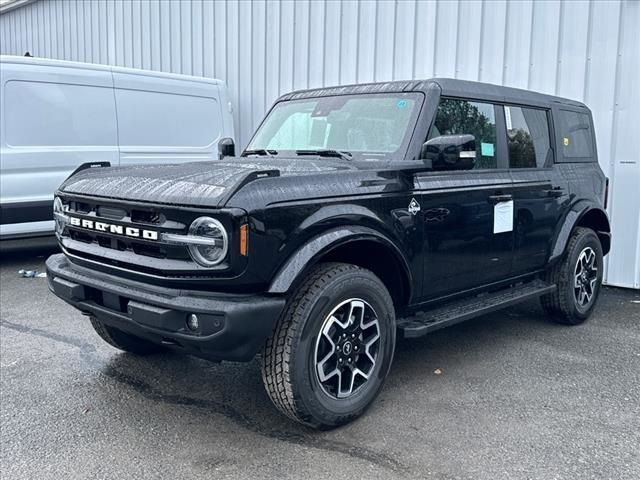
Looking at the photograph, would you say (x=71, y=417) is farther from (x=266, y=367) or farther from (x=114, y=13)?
(x=114, y=13)

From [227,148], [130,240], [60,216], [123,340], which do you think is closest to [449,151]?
[130,240]

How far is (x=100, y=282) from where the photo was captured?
130 inches

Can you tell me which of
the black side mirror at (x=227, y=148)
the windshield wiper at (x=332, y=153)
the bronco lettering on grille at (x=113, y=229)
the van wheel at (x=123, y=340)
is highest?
the windshield wiper at (x=332, y=153)

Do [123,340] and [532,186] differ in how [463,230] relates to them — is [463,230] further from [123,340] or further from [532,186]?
[123,340]

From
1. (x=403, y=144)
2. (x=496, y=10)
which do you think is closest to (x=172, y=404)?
(x=403, y=144)

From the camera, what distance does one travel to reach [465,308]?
420cm

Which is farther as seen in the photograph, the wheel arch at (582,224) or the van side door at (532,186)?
the wheel arch at (582,224)

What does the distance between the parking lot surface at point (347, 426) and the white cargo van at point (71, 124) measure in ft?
9.36

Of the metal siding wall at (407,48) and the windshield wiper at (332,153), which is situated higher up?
the metal siding wall at (407,48)

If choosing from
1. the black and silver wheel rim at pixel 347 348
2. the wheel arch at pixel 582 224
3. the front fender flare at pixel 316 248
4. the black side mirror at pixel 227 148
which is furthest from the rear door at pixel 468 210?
the black side mirror at pixel 227 148

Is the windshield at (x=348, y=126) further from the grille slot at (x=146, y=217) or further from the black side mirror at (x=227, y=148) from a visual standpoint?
the grille slot at (x=146, y=217)

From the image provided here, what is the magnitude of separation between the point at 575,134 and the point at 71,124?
568 centimetres

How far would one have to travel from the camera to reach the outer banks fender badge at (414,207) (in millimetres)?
3697

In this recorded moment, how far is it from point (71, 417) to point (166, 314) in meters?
1.08
